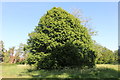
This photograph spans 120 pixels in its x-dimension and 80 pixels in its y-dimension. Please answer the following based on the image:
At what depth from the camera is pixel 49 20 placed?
1092 centimetres

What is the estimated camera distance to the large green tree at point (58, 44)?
32.7ft

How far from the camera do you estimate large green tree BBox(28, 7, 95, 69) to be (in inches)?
392

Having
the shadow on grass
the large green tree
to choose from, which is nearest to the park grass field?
the shadow on grass

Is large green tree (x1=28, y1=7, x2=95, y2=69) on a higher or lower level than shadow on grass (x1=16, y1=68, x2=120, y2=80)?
higher

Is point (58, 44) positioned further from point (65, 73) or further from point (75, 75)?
point (75, 75)

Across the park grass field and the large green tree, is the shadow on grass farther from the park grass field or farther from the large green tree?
the large green tree

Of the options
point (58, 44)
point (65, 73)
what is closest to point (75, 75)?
point (65, 73)

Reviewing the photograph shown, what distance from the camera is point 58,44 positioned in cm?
1002

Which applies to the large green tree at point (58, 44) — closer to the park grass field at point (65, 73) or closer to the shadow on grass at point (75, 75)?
the park grass field at point (65, 73)

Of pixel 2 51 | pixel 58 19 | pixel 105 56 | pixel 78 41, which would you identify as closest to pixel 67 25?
pixel 58 19

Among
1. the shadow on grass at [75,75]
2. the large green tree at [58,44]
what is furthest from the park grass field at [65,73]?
the large green tree at [58,44]

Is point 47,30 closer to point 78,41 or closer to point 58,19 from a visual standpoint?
point 58,19

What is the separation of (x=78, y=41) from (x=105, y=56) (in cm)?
2461

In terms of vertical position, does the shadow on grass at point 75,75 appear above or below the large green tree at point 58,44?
below
